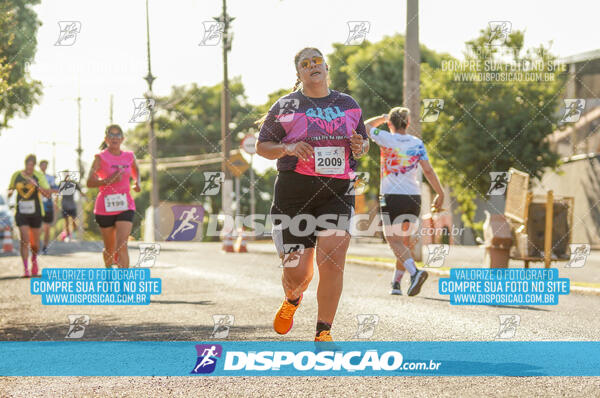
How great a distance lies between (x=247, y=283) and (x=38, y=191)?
4.19 metres

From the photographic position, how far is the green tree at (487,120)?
1144 inches

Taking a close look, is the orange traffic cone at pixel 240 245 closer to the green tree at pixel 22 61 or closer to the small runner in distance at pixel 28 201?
the green tree at pixel 22 61

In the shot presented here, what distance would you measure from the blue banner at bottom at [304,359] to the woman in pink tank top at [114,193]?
3.06 metres

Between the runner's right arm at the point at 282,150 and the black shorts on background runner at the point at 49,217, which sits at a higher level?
the runner's right arm at the point at 282,150

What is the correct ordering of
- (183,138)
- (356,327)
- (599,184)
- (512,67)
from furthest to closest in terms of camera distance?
(183,138)
(599,184)
(512,67)
(356,327)

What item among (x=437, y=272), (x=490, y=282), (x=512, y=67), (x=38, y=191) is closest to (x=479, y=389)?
(x=490, y=282)

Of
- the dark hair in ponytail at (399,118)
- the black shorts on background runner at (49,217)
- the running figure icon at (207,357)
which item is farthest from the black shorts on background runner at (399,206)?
the black shorts on background runner at (49,217)

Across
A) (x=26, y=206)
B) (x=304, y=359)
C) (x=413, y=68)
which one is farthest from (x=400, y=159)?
(x=413, y=68)

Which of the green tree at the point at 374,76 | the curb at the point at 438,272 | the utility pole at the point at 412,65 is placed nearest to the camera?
the curb at the point at 438,272

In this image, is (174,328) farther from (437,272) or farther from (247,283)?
(437,272)

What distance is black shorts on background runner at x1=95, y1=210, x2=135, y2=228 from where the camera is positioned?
9.66m

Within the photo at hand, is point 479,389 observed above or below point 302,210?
below

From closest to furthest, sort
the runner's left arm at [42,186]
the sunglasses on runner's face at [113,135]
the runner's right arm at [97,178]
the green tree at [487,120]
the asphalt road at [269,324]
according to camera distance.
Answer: the asphalt road at [269,324]
the runner's right arm at [97,178]
the sunglasses on runner's face at [113,135]
the runner's left arm at [42,186]
the green tree at [487,120]

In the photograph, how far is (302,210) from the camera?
5.34 meters
